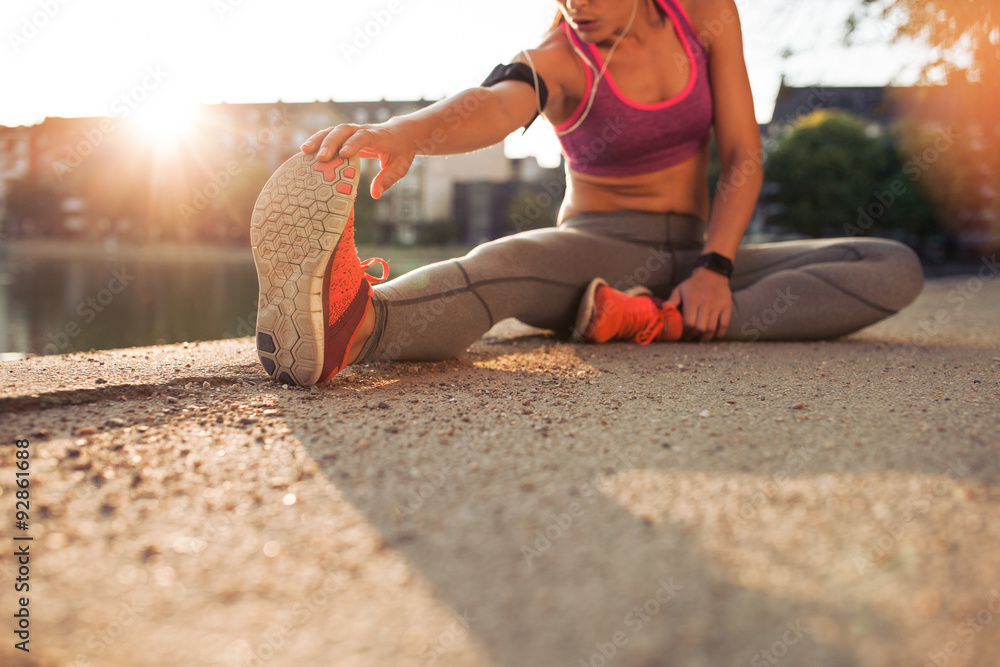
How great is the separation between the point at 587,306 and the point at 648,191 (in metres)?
0.48

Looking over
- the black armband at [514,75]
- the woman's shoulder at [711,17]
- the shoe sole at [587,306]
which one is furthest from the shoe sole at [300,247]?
the woman's shoulder at [711,17]

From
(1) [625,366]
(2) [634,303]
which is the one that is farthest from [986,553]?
(2) [634,303]

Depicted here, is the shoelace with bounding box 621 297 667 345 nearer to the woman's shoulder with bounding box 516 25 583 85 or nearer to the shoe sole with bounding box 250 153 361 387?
the woman's shoulder with bounding box 516 25 583 85

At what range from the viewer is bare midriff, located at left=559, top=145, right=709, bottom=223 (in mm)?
1824

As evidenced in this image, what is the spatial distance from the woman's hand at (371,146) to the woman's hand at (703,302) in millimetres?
849

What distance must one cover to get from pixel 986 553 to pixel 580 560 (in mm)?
321

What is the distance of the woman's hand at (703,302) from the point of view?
1631 millimetres

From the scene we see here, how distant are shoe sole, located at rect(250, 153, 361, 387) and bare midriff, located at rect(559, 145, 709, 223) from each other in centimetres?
95

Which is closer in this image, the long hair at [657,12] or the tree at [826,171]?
the long hair at [657,12]

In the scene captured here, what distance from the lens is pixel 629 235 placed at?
1.79 metres

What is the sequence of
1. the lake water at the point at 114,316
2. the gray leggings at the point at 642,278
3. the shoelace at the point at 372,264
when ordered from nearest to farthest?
1. the shoelace at the point at 372,264
2. the gray leggings at the point at 642,278
3. the lake water at the point at 114,316

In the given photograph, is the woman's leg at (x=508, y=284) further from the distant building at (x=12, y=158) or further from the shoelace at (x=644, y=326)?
the distant building at (x=12, y=158)

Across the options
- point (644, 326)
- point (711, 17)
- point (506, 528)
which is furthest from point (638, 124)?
point (506, 528)

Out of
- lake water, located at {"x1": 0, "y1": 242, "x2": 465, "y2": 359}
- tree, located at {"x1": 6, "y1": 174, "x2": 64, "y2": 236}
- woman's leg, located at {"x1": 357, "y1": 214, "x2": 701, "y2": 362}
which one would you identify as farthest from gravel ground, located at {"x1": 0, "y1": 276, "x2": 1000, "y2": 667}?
tree, located at {"x1": 6, "y1": 174, "x2": 64, "y2": 236}
